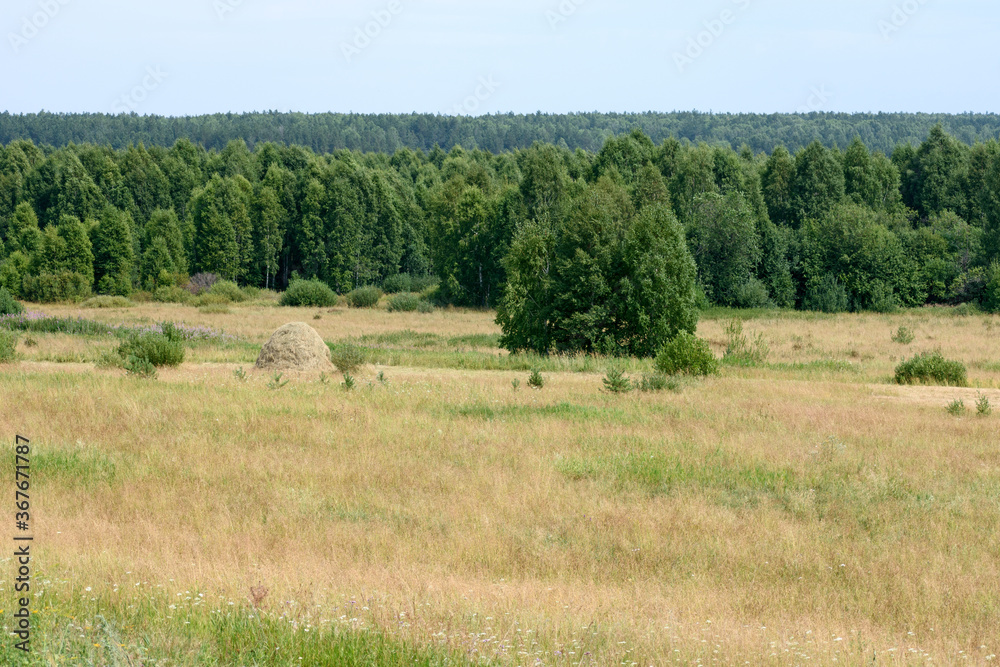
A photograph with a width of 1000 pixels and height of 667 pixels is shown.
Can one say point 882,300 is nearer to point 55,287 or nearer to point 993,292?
point 993,292

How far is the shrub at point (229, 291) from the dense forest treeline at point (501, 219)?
621 centimetres

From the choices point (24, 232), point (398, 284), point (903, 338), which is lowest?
point (398, 284)

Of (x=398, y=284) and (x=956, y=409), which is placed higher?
(x=956, y=409)

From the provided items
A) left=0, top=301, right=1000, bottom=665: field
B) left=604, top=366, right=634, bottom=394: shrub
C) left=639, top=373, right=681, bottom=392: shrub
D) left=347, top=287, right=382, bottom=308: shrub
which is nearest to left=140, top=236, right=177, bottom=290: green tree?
left=347, top=287, right=382, bottom=308: shrub

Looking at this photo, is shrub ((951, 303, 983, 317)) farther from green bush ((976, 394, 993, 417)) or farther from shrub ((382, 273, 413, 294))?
green bush ((976, 394, 993, 417))

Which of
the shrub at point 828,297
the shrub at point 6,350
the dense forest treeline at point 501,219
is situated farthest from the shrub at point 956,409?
the shrub at point 828,297

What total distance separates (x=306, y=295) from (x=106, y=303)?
14.2 m

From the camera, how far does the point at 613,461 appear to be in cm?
1334

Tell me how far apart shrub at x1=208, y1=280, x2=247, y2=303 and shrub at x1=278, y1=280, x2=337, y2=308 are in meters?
4.72

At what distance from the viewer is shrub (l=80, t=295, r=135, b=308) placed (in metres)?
64.2

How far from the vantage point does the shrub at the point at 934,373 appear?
24.0 meters

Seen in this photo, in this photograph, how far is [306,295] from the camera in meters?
69.4

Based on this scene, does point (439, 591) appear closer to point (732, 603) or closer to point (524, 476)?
point (732, 603)

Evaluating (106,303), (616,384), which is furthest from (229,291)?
(616,384)
